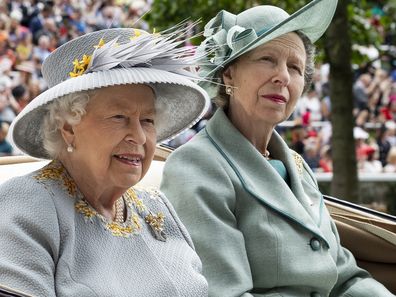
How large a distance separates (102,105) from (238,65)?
2.69 feet

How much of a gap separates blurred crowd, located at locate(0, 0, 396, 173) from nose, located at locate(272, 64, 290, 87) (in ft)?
22.1

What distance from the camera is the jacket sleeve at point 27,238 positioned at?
2654 millimetres

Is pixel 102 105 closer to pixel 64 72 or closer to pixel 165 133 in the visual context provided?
pixel 64 72

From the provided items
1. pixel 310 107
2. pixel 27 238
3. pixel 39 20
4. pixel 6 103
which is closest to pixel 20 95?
pixel 6 103

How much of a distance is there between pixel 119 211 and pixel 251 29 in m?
0.83

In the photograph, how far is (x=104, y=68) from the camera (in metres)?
2.88

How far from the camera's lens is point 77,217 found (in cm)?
287

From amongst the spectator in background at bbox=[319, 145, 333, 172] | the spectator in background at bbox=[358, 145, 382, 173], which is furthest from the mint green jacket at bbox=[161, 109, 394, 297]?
the spectator in background at bbox=[358, 145, 382, 173]

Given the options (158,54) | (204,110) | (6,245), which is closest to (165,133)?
(204,110)

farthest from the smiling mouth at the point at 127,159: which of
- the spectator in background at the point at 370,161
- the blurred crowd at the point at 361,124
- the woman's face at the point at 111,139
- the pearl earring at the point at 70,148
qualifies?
the spectator in background at the point at 370,161

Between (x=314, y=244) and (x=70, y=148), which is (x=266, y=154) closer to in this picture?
(x=314, y=244)

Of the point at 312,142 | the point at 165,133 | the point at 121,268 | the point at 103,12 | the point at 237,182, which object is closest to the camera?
the point at 121,268

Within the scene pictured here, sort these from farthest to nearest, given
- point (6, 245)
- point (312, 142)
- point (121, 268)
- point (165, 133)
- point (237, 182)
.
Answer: point (312, 142) → point (237, 182) → point (165, 133) → point (121, 268) → point (6, 245)

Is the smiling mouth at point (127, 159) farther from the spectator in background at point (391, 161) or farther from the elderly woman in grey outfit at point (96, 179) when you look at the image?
the spectator in background at point (391, 161)
